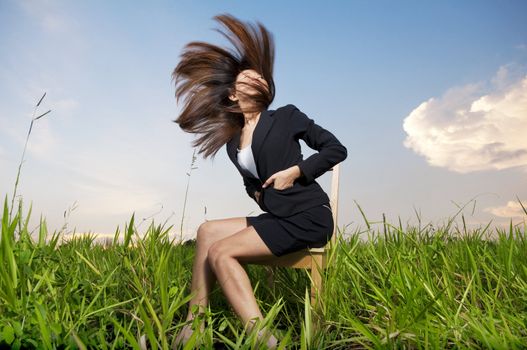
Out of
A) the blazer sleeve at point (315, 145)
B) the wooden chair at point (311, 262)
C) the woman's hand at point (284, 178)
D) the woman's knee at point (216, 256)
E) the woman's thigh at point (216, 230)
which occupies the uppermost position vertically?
the blazer sleeve at point (315, 145)

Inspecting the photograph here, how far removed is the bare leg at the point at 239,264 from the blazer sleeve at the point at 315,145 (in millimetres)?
478

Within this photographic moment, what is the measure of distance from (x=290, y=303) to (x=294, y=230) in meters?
0.93

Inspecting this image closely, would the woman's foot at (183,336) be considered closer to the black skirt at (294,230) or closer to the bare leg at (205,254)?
the bare leg at (205,254)

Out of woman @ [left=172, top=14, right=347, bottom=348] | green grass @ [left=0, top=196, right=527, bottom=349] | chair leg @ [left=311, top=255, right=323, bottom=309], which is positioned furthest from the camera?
chair leg @ [left=311, top=255, right=323, bottom=309]

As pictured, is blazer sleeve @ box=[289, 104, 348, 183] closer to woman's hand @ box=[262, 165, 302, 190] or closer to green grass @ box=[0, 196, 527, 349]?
woman's hand @ box=[262, 165, 302, 190]

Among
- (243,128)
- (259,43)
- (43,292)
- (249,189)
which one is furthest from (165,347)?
(259,43)

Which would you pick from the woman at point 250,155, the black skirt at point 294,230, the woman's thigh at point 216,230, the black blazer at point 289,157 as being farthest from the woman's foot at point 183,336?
the black blazer at point 289,157

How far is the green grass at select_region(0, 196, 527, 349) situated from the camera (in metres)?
2.29

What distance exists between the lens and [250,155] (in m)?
3.25

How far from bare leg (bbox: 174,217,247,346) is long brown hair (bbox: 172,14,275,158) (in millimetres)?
630

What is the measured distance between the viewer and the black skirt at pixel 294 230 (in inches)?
115

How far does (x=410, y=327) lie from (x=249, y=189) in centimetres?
140

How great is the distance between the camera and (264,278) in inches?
153

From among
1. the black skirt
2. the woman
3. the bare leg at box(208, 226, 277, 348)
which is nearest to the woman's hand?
the woman
